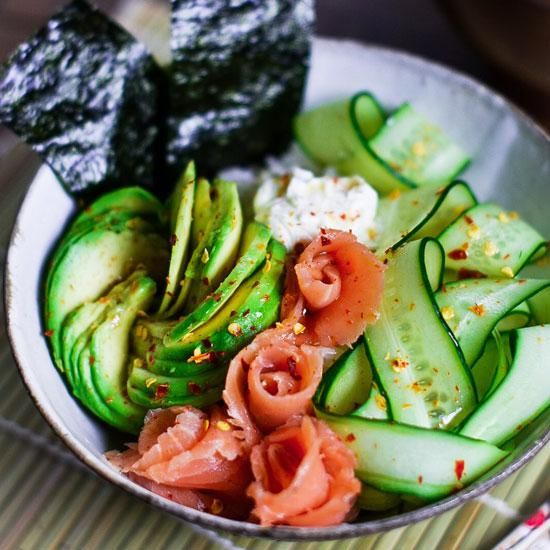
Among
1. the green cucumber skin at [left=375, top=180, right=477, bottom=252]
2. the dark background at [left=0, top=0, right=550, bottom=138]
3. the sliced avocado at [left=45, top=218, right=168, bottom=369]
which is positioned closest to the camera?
the sliced avocado at [left=45, top=218, right=168, bottom=369]

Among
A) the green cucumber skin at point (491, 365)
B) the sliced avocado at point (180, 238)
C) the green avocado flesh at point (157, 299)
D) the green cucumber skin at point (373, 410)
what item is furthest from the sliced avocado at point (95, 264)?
the green cucumber skin at point (491, 365)

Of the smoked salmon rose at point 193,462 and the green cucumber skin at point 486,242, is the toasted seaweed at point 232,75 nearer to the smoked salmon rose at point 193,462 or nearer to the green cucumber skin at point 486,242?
the green cucumber skin at point 486,242

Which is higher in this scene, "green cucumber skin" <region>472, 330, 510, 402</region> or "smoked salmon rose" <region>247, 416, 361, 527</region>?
"smoked salmon rose" <region>247, 416, 361, 527</region>

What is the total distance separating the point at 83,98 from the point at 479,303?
126 cm

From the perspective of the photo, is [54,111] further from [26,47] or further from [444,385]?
[444,385]

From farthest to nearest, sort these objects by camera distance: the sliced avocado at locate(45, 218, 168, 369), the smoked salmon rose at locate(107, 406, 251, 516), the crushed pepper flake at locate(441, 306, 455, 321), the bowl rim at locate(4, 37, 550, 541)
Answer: the sliced avocado at locate(45, 218, 168, 369)
the crushed pepper flake at locate(441, 306, 455, 321)
the smoked salmon rose at locate(107, 406, 251, 516)
the bowl rim at locate(4, 37, 550, 541)

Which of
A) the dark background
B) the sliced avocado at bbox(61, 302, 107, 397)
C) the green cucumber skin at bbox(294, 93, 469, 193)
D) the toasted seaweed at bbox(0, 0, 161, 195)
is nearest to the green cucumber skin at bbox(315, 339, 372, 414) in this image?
the sliced avocado at bbox(61, 302, 107, 397)

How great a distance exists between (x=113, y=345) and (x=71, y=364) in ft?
0.36

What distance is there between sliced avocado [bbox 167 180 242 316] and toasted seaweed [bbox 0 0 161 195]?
0.47 meters

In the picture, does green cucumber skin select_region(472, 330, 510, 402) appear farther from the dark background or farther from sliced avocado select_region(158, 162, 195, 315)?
the dark background

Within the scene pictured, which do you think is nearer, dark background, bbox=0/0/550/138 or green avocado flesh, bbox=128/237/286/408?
green avocado flesh, bbox=128/237/286/408

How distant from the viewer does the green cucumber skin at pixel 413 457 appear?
4.98ft

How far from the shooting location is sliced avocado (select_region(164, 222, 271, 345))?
1693mm

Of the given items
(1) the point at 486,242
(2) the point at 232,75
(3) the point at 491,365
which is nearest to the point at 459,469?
(3) the point at 491,365
